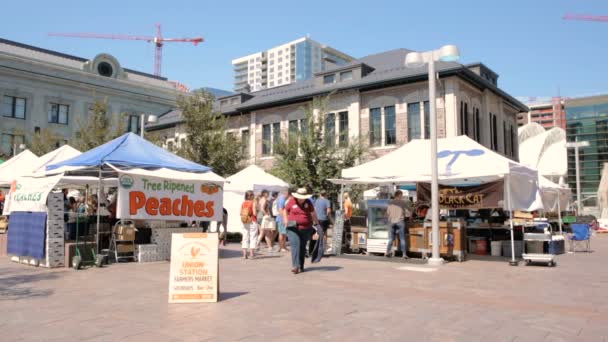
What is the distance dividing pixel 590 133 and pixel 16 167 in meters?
89.3

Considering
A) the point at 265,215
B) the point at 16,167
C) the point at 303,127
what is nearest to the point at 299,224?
the point at 265,215

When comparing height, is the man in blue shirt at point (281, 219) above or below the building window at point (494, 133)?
below

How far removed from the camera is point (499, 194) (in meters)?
13.4

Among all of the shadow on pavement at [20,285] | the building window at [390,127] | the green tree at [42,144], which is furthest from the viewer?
the green tree at [42,144]

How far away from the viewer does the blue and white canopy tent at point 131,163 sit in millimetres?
11281

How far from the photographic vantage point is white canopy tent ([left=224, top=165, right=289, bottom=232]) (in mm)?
20281

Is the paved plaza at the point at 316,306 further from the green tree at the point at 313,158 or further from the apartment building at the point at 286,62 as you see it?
the apartment building at the point at 286,62

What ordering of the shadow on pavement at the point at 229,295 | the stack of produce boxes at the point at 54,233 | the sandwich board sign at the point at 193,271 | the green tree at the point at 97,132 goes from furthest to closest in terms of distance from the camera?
the green tree at the point at 97,132 < the stack of produce boxes at the point at 54,233 < the shadow on pavement at the point at 229,295 < the sandwich board sign at the point at 193,271

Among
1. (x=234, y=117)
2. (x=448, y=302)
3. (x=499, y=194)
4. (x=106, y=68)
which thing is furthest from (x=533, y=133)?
(x=448, y=302)

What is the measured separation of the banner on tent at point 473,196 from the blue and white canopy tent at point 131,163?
22.2 ft

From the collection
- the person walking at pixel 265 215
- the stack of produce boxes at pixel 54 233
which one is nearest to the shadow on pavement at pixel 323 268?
the person walking at pixel 265 215

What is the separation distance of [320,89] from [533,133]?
63.3 metres

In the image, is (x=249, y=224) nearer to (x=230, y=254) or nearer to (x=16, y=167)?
(x=230, y=254)

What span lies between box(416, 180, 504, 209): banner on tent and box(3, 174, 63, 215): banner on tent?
10452 mm
